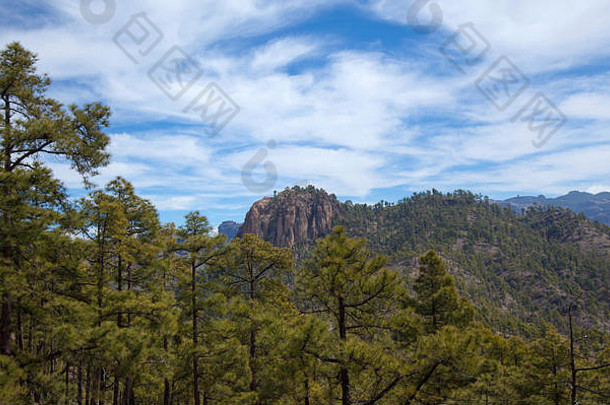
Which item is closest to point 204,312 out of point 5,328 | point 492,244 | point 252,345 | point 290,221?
point 252,345

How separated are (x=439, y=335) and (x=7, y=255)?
37.6ft

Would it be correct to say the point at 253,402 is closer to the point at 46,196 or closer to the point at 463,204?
the point at 46,196

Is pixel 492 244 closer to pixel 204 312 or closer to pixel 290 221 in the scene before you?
pixel 290 221

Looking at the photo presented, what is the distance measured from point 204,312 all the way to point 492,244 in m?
172

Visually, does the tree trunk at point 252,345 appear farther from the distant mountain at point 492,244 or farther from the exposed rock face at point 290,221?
the exposed rock face at point 290,221

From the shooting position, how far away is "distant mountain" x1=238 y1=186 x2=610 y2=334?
381ft

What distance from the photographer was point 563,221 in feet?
539

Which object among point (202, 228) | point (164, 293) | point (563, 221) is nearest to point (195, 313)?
point (164, 293)

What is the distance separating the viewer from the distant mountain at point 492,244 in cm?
11606

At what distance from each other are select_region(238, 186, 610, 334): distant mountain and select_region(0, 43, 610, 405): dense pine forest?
79440 millimetres

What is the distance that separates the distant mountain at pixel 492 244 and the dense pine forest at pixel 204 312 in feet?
261

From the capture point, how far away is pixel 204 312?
1413 cm

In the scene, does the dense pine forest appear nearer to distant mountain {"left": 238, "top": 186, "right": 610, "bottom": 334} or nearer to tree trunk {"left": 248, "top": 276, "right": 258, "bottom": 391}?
tree trunk {"left": 248, "top": 276, "right": 258, "bottom": 391}

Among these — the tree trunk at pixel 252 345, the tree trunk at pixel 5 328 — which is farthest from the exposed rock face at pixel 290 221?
the tree trunk at pixel 5 328
